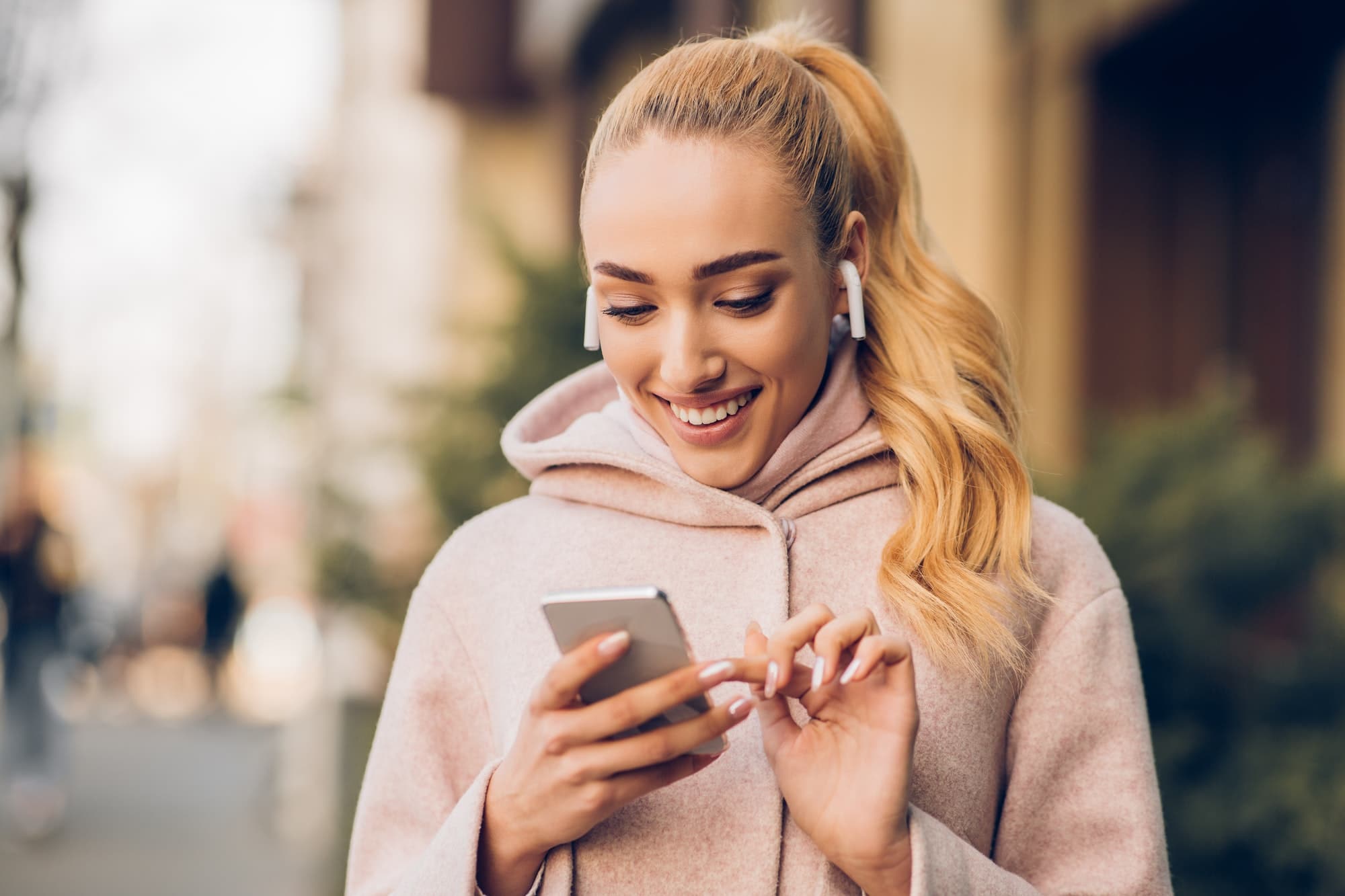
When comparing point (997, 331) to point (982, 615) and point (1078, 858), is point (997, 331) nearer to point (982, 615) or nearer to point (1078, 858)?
point (982, 615)

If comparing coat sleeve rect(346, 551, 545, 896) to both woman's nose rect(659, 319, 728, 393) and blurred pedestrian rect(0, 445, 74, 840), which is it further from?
blurred pedestrian rect(0, 445, 74, 840)

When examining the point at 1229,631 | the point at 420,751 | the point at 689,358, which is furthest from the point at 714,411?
the point at 1229,631

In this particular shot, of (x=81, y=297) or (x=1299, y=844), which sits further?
(x=81, y=297)

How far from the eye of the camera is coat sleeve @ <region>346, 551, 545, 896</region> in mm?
1923

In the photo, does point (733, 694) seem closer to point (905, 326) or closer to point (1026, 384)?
point (905, 326)

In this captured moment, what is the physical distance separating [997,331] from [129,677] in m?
15.5

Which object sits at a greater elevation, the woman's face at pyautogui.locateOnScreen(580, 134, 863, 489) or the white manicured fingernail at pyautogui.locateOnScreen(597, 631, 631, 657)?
the woman's face at pyautogui.locateOnScreen(580, 134, 863, 489)

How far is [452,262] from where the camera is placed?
9.71 meters

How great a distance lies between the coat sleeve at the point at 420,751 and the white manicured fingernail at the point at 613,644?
1.58ft

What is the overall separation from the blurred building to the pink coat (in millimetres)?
3009

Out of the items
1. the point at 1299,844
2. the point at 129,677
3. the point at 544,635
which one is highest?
the point at 544,635

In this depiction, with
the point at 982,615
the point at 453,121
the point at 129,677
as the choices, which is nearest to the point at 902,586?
the point at 982,615

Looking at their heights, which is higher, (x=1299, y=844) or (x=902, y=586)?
(x=902, y=586)

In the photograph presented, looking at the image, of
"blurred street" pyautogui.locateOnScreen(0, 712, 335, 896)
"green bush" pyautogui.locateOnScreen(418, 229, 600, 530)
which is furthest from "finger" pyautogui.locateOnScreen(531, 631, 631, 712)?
"blurred street" pyautogui.locateOnScreen(0, 712, 335, 896)
